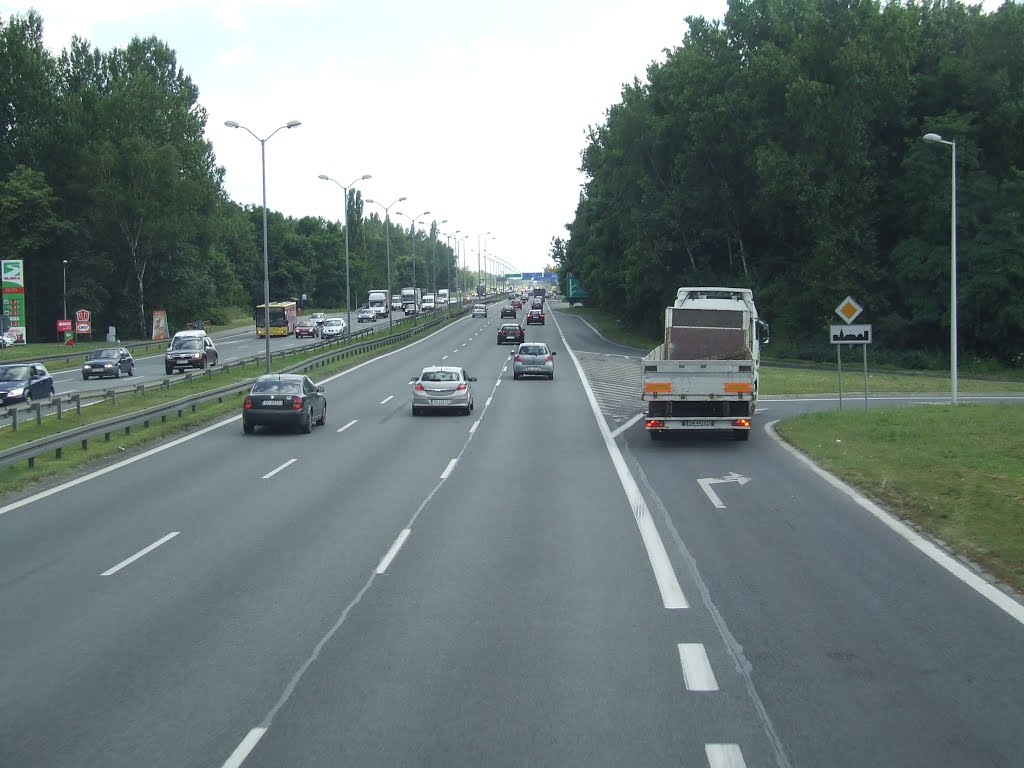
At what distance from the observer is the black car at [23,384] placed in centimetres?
3394

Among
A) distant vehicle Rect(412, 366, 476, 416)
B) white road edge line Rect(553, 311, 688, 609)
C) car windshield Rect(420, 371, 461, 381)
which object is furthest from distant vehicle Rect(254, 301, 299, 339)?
white road edge line Rect(553, 311, 688, 609)

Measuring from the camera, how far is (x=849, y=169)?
189ft

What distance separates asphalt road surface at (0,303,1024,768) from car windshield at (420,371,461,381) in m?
13.3

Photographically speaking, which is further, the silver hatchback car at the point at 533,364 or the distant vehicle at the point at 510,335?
the distant vehicle at the point at 510,335

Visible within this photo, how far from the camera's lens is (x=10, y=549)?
13203 millimetres

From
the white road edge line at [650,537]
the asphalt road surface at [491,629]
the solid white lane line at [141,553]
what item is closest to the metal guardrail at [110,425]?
the asphalt road surface at [491,629]

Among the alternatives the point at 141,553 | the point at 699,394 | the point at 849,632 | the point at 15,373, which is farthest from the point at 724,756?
the point at 15,373

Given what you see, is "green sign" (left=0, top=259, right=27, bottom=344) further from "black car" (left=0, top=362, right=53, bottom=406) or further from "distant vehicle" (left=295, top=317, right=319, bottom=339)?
"black car" (left=0, top=362, right=53, bottom=406)

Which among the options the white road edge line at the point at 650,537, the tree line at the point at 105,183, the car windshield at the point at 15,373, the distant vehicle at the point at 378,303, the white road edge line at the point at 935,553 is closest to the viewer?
the white road edge line at the point at 935,553

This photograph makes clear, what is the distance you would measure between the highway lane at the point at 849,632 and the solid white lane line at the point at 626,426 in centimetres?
979

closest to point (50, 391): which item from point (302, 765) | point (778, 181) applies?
point (302, 765)

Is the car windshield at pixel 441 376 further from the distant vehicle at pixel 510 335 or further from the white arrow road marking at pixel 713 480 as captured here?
the distant vehicle at pixel 510 335

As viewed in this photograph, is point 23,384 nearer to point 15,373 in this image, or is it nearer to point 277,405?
point 15,373

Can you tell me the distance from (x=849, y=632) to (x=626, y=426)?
19.7 m
